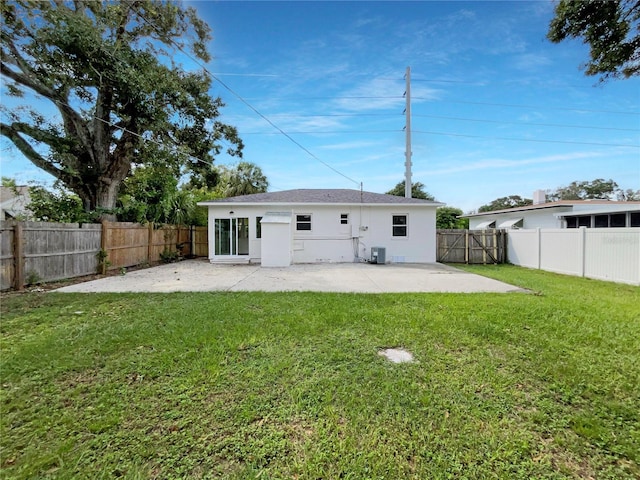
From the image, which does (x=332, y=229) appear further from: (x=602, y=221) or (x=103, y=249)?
(x=602, y=221)

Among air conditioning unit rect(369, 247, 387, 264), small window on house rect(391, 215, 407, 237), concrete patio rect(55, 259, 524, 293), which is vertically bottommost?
concrete patio rect(55, 259, 524, 293)

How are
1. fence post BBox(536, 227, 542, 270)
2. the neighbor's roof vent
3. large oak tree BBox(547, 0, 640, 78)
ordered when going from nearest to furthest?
large oak tree BBox(547, 0, 640, 78) < fence post BBox(536, 227, 542, 270) < the neighbor's roof vent

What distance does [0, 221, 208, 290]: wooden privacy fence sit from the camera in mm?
6770

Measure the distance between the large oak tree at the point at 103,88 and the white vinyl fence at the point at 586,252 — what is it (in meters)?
16.1

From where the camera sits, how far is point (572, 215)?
54.6ft

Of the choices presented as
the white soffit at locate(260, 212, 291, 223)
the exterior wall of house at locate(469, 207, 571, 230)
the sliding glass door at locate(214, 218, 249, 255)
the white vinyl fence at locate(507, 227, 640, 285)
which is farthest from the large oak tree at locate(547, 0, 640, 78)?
the exterior wall of house at locate(469, 207, 571, 230)

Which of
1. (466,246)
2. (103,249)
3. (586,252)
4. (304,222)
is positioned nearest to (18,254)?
(103,249)

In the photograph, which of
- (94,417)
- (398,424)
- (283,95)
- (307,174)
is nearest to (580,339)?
(398,424)

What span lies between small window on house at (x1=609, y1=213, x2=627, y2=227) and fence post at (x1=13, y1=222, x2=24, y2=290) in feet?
79.3

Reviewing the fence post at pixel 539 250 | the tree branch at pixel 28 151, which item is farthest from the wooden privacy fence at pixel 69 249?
the fence post at pixel 539 250

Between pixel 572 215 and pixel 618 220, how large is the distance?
6.20ft

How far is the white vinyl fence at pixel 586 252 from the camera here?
8250 mm

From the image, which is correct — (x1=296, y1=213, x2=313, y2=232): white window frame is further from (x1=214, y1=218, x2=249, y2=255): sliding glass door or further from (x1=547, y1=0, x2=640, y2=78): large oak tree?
(x1=547, y1=0, x2=640, y2=78): large oak tree

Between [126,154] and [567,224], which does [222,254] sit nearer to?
[126,154]
